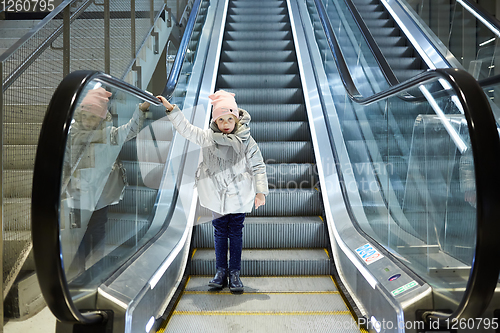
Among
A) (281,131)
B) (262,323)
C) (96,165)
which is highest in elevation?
(281,131)

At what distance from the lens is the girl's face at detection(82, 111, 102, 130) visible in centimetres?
162

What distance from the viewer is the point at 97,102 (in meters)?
1.69

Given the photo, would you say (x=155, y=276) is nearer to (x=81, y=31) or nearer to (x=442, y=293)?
(x=442, y=293)

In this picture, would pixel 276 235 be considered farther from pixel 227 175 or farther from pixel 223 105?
pixel 223 105

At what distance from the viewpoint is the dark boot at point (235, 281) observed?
2.63m

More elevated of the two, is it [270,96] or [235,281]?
[270,96]

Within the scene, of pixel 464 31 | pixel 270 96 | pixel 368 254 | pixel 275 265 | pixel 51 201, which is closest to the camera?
A: pixel 51 201

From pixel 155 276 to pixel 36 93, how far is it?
1.72 m

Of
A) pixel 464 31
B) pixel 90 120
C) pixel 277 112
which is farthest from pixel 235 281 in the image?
pixel 464 31

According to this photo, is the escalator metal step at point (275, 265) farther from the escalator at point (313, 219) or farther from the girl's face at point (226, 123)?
the girl's face at point (226, 123)

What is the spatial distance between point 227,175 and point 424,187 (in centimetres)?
125

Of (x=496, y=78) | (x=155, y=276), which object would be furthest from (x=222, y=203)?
(x=496, y=78)

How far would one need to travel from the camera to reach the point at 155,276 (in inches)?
86.4

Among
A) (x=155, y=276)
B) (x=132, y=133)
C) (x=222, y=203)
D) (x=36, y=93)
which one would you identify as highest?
(x=36, y=93)
